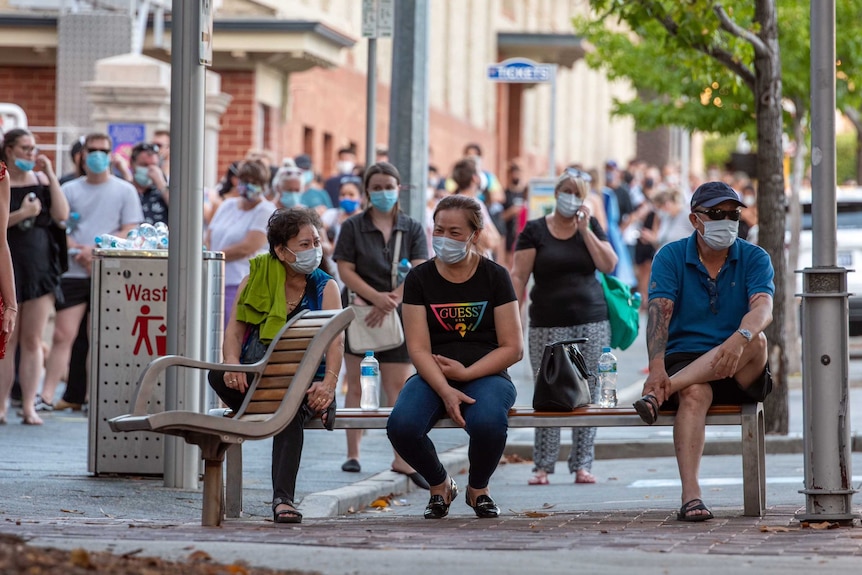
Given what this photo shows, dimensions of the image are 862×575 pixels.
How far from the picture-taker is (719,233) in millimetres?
9008

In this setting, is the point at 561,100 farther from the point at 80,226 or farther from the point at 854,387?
the point at 80,226

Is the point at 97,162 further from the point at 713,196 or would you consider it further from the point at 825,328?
the point at 825,328

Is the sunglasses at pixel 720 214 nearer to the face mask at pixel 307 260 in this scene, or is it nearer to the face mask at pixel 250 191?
the face mask at pixel 307 260

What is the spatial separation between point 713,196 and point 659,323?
0.65 metres

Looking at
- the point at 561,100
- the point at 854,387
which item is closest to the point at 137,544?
the point at 854,387

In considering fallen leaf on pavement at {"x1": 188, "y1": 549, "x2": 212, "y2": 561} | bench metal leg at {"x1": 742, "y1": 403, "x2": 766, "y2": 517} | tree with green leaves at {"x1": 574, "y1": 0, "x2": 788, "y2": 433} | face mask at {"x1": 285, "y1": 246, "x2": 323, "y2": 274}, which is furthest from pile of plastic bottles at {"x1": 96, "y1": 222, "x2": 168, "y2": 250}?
tree with green leaves at {"x1": 574, "y1": 0, "x2": 788, "y2": 433}

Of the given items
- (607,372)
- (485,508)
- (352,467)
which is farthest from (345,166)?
(485,508)

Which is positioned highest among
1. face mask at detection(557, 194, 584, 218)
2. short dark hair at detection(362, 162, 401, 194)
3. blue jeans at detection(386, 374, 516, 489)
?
short dark hair at detection(362, 162, 401, 194)

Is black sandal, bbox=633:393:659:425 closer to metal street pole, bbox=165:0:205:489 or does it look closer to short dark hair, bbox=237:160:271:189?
metal street pole, bbox=165:0:205:489

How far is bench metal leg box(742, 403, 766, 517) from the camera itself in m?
8.84

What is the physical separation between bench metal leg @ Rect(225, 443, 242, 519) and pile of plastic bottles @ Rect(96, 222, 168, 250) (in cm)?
207

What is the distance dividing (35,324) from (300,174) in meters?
2.90

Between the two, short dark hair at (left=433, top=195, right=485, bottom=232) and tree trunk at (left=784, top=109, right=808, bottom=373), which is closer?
short dark hair at (left=433, top=195, right=485, bottom=232)

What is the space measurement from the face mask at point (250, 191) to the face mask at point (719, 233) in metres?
5.01
